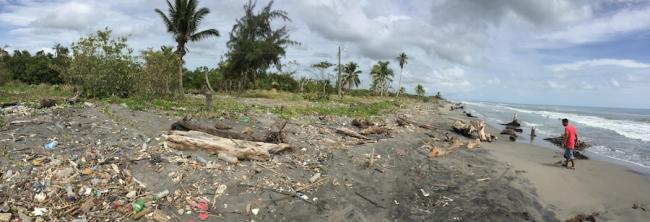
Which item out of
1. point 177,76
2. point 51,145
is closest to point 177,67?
point 177,76

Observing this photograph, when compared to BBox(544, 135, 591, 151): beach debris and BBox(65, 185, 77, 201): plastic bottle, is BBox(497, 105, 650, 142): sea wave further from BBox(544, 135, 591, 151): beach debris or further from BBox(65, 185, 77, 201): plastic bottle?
BBox(65, 185, 77, 201): plastic bottle

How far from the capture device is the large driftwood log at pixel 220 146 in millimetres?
8750

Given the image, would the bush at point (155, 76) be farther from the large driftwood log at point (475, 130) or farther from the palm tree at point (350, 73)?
the palm tree at point (350, 73)

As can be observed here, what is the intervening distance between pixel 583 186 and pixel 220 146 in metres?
9.26

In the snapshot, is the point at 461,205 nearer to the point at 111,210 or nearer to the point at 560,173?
the point at 560,173

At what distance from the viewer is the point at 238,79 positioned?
39.4 meters

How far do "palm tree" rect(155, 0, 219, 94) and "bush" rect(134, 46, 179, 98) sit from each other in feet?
13.1

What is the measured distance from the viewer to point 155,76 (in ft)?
62.8

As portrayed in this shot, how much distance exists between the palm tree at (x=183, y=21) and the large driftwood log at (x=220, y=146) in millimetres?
16415

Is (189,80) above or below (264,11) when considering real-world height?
below

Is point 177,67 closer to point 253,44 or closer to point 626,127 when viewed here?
point 253,44

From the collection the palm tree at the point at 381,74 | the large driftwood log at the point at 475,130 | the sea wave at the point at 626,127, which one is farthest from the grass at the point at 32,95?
the palm tree at the point at 381,74

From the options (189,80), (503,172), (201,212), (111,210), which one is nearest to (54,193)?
(111,210)

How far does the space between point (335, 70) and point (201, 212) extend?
43392 mm
